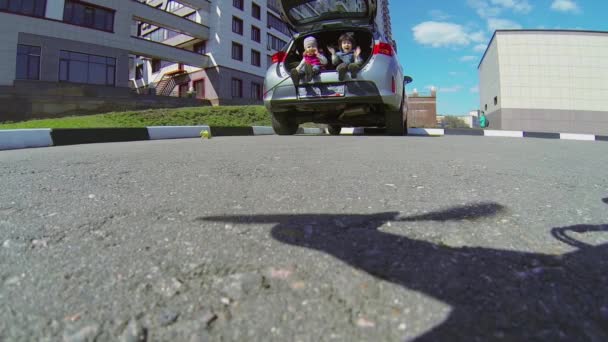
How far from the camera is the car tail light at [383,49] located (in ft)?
15.9

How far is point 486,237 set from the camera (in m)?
1.18

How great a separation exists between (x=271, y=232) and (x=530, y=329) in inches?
32.1

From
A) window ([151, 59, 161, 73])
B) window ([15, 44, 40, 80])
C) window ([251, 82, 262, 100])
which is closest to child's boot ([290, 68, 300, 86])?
window ([15, 44, 40, 80])

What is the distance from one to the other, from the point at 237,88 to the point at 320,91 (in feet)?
80.7

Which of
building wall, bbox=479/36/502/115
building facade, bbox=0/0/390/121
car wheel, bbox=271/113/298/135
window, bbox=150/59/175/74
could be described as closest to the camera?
car wheel, bbox=271/113/298/135

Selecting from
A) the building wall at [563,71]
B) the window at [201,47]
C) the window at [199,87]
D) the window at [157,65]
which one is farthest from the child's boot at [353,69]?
the window at [157,65]

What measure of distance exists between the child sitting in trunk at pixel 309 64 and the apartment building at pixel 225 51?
69.2 ft

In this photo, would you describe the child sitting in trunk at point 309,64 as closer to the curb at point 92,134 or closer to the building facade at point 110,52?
the curb at point 92,134

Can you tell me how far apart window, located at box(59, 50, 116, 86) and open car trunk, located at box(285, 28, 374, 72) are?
1873 cm

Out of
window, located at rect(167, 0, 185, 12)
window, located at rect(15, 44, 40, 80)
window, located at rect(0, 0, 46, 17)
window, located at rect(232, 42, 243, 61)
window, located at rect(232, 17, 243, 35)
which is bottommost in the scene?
window, located at rect(15, 44, 40, 80)

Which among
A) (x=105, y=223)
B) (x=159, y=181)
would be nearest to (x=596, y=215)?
(x=105, y=223)

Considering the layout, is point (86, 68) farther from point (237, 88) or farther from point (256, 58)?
point (256, 58)

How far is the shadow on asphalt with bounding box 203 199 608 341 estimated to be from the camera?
708 mm

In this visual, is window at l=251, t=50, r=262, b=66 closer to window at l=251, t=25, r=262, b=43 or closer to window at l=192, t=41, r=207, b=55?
window at l=251, t=25, r=262, b=43
